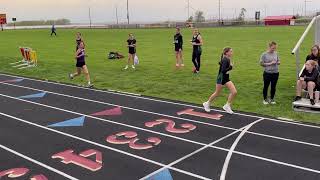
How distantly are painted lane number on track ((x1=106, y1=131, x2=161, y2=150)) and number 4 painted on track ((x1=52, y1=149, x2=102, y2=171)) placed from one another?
28.2 inches

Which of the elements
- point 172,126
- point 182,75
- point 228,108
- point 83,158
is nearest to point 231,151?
point 172,126

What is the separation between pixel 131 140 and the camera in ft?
30.4

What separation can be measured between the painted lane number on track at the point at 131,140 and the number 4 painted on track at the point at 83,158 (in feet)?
2.35

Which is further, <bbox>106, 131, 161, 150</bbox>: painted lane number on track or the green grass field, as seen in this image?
the green grass field

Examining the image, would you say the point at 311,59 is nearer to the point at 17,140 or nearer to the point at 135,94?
the point at 135,94

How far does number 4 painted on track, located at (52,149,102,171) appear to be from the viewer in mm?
7838

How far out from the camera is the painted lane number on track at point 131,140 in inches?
348

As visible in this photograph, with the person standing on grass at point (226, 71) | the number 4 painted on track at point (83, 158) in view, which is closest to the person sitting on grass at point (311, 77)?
the person standing on grass at point (226, 71)

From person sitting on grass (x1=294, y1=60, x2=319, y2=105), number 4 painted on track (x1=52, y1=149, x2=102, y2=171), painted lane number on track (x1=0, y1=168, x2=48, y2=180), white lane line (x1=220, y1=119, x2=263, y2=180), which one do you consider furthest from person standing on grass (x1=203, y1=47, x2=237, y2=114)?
painted lane number on track (x1=0, y1=168, x2=48, y2=180)

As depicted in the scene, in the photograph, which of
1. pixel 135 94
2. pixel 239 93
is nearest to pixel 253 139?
pixel 239 93

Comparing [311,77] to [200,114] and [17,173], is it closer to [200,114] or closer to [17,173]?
[200,114]

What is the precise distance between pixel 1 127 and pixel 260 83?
27.6 ft

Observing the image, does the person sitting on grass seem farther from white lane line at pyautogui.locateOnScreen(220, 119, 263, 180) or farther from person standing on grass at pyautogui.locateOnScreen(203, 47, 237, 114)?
person standing on grass at pyautogui.locateOnScreen(203, 47, 237, 114)

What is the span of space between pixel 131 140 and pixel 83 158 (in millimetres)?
1343
